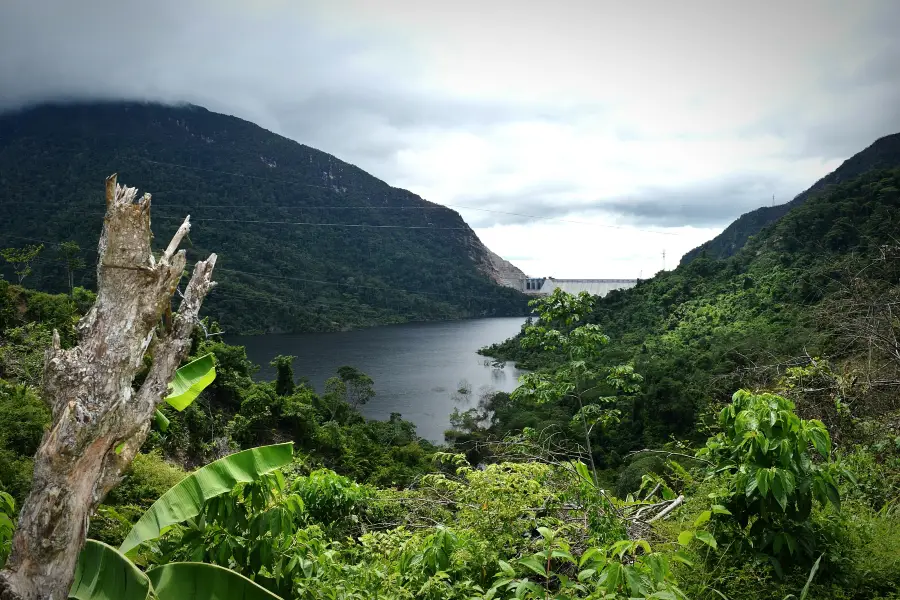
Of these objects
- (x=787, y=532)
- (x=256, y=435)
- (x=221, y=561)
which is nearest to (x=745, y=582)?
(x=787, y=532)

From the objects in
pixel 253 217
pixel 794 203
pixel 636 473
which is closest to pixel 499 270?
pixel 253 217

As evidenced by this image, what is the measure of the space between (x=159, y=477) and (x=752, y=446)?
197 inches

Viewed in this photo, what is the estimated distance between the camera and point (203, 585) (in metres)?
2.13

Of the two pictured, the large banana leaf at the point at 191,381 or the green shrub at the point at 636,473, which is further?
the green shrub at the point at 636,473

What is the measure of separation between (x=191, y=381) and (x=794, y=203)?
4887 centimetres

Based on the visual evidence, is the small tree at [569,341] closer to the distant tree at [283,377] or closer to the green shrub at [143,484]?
the green shrub at [143,484]

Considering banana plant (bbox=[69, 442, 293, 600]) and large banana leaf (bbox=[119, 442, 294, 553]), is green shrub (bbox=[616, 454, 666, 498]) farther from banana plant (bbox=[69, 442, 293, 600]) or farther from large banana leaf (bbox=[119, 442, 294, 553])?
banana plant (bbox=[69, 442, 293, 600])

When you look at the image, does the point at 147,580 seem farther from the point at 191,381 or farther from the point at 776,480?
the point at 776,480

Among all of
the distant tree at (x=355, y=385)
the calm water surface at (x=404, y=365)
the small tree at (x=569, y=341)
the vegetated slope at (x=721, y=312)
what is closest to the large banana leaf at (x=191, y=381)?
the small tree at (x=569, y=341)

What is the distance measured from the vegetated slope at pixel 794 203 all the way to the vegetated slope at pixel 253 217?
34588mm

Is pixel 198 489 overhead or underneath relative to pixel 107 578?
overhead

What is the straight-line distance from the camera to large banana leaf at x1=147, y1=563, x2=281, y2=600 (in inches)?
82.8

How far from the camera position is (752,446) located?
213cm

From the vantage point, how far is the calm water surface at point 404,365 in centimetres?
3020
